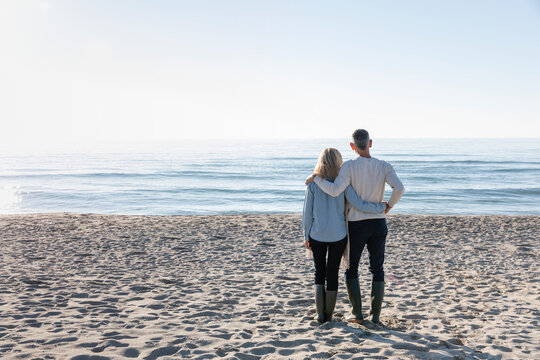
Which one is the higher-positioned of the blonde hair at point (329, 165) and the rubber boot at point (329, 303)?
the blonde hair at point (329, 165)

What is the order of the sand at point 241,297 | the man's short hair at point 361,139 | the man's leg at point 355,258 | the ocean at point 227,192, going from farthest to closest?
the ocean at point 227,192
the man's leg at point 355,258
the man's short hair at point 361,139
the sand at point 241,297

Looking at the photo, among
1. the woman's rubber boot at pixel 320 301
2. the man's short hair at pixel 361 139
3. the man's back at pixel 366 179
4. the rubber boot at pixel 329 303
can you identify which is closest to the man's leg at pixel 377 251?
the man's back at pixel 366 179

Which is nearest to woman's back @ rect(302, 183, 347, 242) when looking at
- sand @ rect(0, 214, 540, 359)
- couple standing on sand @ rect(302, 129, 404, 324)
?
couple standing on sand @ rect(302, 129, 404, 324)

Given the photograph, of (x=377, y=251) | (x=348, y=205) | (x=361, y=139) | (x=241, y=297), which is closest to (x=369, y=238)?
(x=377, y=251)

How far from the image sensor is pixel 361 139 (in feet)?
13.1

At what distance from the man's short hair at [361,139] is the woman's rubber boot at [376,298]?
4.47 ft

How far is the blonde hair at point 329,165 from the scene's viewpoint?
403 cm

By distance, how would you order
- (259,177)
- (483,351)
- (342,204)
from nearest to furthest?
(483,351) → (342,204) → (259,177)

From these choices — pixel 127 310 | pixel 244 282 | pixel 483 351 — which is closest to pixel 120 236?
pixel 244 282

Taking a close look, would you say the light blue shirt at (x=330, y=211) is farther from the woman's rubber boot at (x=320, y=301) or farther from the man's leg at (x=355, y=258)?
the woman's rubber boot at (x=320, y=301)

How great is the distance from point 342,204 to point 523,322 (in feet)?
8.07

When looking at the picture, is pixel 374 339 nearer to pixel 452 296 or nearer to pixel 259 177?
pixel 452 296

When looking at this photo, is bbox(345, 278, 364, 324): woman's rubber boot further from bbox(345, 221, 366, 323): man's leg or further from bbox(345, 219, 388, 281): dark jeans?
bbox(345, 219, 388, 281): dark jeans

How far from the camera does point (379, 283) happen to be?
4254 millimetres
